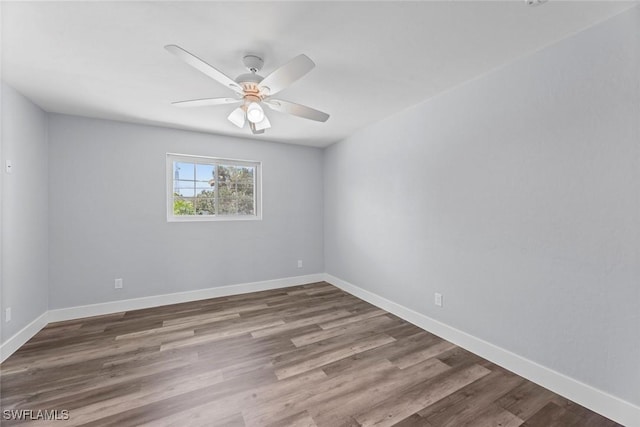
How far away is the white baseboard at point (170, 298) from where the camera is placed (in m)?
2.92

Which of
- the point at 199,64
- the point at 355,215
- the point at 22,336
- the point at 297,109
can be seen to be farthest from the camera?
the point at 355,215

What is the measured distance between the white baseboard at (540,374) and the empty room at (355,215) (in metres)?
0.01

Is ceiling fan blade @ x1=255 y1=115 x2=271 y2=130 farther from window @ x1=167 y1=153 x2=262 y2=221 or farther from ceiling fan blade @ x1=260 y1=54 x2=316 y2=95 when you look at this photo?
window @ x1=167 y1=153 x2=262 y2=221

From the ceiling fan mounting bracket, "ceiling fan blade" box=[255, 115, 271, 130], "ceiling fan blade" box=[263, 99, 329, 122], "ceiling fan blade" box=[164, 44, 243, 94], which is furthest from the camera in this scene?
"ceiling fan blade" box=[255, 115, 271, 130]

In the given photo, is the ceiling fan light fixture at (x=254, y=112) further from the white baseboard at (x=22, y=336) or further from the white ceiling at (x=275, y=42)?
the white baseboard at (x=22, y=336)

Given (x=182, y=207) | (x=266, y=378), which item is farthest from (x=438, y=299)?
(x=182, y=207)

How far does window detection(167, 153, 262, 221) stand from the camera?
354cm

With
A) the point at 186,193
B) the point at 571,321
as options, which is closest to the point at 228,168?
the point at 186,193

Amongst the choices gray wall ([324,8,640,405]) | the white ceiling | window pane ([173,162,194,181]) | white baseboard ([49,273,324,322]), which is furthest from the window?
gray wall ([324,8,640,405])

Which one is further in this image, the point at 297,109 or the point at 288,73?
the point at 297,109

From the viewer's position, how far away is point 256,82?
70.1 inches

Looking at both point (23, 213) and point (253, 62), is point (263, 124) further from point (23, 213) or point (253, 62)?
point (23, 213)

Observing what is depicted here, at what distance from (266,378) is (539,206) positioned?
7.62ft

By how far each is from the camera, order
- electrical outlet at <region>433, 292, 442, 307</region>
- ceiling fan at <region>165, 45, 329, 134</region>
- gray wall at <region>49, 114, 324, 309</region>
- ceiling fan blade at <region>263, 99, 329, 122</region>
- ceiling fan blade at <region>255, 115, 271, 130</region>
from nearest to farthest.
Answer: ceiling fan at <region>165, 45, 329, 134</region> < ceiling fan blade at <region>263, 99, 329, 122</region> < ceiling fan blade at <region>255, 115, 271, 130</region> < electrical outlet at <region>433, 292, 442, 307</region> < gray wall at <region>49, 114, 324, 309</region>
